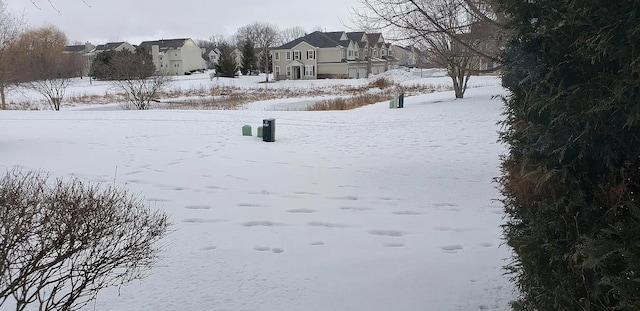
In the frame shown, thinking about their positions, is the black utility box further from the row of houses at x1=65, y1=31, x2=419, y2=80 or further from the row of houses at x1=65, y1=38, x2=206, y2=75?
the row of houses at x1=65, y1=38, x2=206, y2=75

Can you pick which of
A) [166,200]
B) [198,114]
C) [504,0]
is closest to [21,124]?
[198,114]

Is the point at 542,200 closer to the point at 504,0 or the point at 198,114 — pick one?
the point at 504,0

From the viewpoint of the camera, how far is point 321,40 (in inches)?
2359

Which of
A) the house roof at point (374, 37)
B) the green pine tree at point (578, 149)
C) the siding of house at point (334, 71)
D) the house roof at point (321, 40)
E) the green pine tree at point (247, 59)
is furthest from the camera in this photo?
the green pine tree at point (247, 59)

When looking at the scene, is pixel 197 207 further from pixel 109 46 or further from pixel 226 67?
pixel 109 46

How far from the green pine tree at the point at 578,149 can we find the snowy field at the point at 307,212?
1.41 m

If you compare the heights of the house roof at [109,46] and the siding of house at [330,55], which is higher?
the house roof at [109,46]

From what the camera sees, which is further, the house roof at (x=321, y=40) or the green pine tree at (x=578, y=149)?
the house roof at (x=321, y=40)

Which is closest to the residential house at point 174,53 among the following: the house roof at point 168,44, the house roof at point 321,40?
the house roof at point 168,44

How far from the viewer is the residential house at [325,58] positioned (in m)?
59.2

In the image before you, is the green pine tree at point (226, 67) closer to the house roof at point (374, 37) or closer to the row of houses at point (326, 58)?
the row of houses at point (326, 58)

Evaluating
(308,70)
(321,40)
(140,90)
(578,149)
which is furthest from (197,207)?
(321,40)

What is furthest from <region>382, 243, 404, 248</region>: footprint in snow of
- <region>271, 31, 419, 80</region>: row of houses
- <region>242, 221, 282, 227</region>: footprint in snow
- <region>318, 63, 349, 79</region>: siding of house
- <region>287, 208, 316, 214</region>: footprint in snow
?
<region>318, 63, 349, 79</region>: siding of house

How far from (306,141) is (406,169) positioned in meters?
4.25
